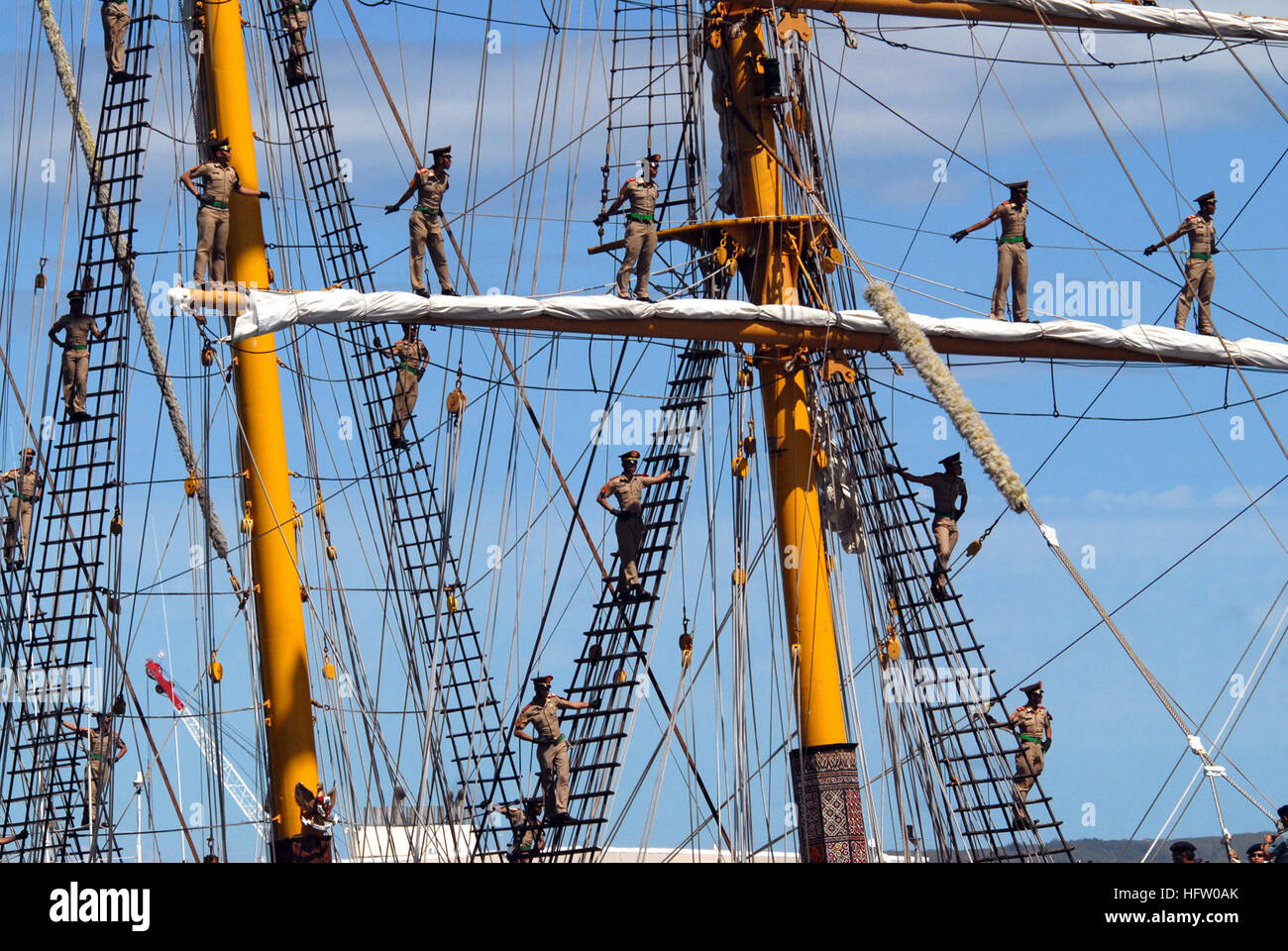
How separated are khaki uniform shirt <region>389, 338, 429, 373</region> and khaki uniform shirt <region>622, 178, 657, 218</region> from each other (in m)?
3.79

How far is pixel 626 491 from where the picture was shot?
26.2m

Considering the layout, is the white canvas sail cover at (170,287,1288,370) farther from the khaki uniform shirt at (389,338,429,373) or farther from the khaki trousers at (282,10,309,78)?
the khaki trousers at (282,10,309,78)

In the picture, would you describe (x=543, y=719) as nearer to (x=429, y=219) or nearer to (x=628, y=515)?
(x=628, y=515)

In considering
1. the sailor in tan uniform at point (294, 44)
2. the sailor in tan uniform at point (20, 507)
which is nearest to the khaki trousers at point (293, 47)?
the sailor in tan uniform at point (294, 44)

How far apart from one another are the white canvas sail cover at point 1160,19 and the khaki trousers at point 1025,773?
32.2ft

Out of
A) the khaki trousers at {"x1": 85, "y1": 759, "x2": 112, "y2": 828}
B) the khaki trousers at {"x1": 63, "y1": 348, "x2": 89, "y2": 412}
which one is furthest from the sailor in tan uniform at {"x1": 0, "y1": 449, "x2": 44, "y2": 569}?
the khaki trousers at {"x1": 85, "y1": 759, "x2": 112, "y2": 828}

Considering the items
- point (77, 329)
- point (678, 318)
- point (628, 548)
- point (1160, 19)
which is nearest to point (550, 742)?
point (628, 548)

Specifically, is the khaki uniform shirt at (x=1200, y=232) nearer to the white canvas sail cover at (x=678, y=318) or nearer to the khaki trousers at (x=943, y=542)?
the white canvas sail cover at (x=678, y=318)

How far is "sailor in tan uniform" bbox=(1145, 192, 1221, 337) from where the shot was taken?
90.7 feet

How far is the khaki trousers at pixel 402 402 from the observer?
28797mm

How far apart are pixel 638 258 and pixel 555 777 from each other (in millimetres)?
6447
